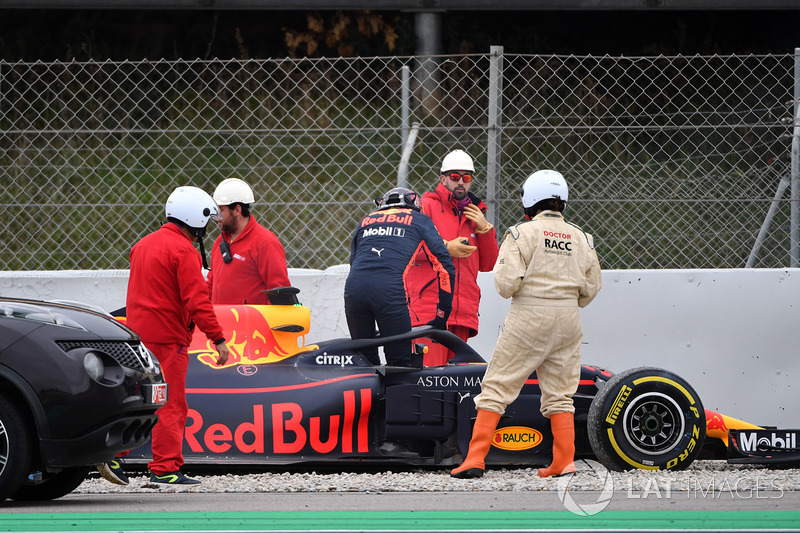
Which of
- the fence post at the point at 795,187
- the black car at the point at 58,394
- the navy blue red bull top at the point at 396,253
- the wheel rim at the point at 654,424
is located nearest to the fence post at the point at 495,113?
the navy blue red bull top at the point at 396,253

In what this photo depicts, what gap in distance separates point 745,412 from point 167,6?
308 inches

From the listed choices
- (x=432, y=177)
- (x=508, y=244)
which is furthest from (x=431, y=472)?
(x=432, y=177)

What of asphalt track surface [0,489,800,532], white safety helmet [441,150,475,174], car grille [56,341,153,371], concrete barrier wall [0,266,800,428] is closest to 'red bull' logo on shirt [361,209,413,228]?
white safety helmet [441,150,475,174]

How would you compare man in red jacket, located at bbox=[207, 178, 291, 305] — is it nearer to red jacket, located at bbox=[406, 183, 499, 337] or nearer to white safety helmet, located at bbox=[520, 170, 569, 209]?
red jacket, located at bbox=[406, 183, 499, 337]

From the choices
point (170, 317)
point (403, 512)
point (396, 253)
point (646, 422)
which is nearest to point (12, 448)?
point (170, 317)

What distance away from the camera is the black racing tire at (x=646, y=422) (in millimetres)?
6840

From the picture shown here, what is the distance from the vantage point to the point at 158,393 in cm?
586

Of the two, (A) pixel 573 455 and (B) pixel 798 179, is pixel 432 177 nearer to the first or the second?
(B) pixel 798 179

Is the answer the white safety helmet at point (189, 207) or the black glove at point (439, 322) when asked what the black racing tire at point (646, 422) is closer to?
the black glove at point (439, 322)

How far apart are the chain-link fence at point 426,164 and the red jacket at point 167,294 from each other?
223 centimetres

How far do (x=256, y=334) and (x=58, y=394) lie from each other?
195 cm

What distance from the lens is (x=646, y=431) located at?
6.93 meters

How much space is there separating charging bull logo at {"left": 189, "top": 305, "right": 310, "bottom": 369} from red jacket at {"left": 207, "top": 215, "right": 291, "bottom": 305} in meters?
0.68

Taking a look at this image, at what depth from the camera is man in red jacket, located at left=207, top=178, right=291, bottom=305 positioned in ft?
26.2
